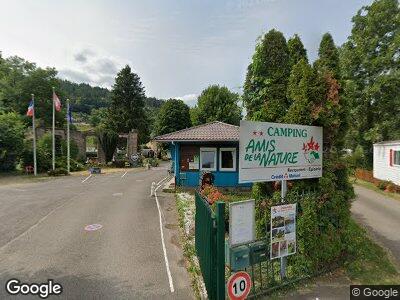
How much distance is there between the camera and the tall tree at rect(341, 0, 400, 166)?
3150cm

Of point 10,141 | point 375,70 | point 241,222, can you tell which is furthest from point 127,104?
point 241,222

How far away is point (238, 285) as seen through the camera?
614 cm

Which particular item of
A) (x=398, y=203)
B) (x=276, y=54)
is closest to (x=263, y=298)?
(x=276, y=54)

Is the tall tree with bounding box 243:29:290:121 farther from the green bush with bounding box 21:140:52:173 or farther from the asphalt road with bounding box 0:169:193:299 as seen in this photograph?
the green bush with bounding box 21:140:52:173

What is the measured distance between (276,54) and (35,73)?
5238 cm

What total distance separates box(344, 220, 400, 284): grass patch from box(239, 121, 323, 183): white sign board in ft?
8.77

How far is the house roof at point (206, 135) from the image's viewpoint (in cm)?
2011

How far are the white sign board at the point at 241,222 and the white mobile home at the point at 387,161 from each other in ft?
73.0

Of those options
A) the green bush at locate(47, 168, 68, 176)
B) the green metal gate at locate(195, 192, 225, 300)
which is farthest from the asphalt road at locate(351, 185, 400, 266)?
the green bush at locate(47, 168, 68, 176)

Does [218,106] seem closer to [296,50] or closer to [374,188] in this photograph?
[374,188]

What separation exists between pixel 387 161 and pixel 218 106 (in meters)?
33.8

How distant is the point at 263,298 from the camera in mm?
7215

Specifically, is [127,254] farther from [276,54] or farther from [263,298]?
[276,54]

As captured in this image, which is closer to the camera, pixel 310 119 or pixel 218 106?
pixel 310 119
